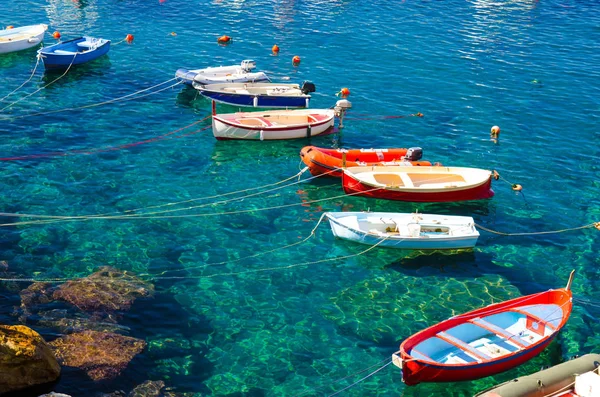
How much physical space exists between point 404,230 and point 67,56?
29.1 m

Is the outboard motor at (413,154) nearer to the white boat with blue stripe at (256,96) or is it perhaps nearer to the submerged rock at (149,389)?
the white boat with blue stripe at (256,96)

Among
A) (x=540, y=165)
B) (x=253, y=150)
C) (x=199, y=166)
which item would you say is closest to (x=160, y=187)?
(x=199, y=166)

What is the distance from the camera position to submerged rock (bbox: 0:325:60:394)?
19062 mm

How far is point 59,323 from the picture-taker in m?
22.7

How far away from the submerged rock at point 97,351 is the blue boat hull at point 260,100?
73.0ft

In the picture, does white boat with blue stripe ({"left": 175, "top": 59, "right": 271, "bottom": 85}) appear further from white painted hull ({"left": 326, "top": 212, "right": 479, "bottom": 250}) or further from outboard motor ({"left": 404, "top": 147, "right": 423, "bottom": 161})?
white painted hull ({"left": 326, "top": 212, "right": 479, "bottom": 250})

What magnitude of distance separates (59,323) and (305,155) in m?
15.6

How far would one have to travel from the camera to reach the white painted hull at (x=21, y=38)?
162ft

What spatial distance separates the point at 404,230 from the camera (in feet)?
94.6

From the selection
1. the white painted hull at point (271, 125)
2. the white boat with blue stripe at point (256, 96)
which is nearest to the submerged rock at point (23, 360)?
the white painted hull at point (271, 125)

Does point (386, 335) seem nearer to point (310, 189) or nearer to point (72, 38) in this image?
point (310, 189)

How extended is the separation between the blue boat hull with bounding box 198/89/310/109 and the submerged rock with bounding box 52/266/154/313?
1840cm

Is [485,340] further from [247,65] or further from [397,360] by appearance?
[247,65]

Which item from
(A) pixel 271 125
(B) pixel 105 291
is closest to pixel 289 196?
(A) pixel 271 125
